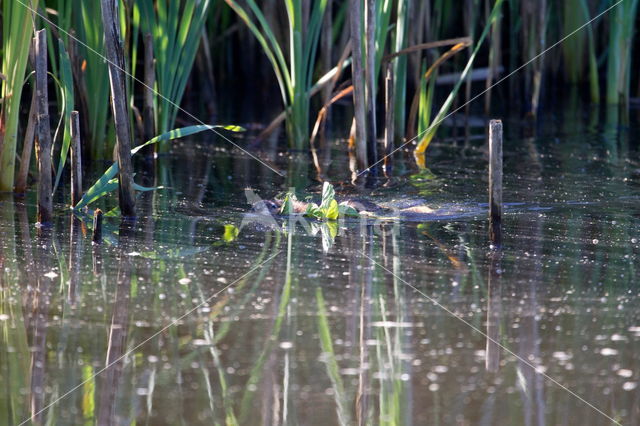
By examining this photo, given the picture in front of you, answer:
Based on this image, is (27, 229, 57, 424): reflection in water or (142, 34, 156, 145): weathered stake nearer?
(27, 229, 57, 424): reflection in water

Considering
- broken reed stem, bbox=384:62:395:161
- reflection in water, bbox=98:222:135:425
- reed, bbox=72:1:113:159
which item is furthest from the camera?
broken reed stem, bbox=384:62:395:161

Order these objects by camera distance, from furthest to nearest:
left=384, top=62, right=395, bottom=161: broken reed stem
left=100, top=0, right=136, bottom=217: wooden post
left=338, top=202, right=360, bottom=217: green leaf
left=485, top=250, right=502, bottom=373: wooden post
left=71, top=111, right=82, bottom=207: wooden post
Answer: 1. left=384, top=62, right=395, bottom=161: broken reed stem
2. left=338, top=202, right=360, bottom=217: green leaf
3. left=71, top=111, right=82, bottom=207: wooden post
4. left=100, top=0, right=136, bottom=217: wooden post
5. left=485, top=250, right=502, bottom=373: wooden post

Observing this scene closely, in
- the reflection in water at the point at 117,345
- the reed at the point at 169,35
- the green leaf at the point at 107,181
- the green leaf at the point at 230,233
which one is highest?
the reed at the point at 169,35

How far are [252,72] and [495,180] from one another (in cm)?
496

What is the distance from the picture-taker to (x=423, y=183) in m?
4.83

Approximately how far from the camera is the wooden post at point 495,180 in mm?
3525

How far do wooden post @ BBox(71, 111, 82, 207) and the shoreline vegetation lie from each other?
0.04 ft

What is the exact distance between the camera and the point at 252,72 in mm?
→ 8289

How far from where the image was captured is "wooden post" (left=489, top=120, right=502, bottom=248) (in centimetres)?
353

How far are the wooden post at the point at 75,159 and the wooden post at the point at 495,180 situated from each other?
1.60m

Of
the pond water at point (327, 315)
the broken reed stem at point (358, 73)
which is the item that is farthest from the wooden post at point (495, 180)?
the broken reed stem at point (358, 73)

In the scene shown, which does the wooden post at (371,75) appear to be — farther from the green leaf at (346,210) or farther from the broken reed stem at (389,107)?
the green leaf at (346,210)

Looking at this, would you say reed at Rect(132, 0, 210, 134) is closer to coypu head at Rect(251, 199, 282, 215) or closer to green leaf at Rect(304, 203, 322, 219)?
coypu head at Rect(251, 199, 282, 215)

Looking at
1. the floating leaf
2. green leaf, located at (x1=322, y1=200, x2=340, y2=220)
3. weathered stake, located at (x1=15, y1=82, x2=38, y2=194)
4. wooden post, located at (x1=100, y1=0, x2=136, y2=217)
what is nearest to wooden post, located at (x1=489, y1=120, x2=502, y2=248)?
green leaf, located at (x1=322, y1=200, x2=340, y2=220)
